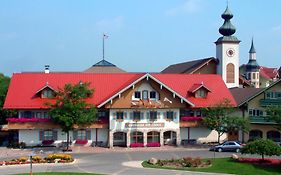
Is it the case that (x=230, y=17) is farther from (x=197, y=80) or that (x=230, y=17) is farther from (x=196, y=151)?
(x=196, y=151)

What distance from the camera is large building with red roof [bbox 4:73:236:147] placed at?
53.2m

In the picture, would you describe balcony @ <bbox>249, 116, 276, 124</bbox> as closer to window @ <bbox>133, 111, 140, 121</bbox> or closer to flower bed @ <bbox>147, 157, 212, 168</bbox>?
window @ <bbox>133, 111, 140, 121</bbox>

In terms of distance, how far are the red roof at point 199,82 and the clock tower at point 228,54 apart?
13941 mm

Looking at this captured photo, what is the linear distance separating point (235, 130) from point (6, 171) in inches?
1004

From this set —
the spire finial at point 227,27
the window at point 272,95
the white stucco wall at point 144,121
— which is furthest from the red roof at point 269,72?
the white stucco wall at point 144,121

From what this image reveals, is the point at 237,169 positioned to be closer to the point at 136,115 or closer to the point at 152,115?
the point at 152,115

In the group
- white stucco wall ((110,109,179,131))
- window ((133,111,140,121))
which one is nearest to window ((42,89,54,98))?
white stucco wall ((110,109,179,131))

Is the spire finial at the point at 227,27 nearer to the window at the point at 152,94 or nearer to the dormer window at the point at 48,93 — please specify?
the window at the point at 152,94

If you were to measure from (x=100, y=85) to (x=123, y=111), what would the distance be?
202 inches

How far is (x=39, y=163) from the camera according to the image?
134 ft

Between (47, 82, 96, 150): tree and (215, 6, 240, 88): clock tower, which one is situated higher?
(215, 6, 240, 88): clock tower

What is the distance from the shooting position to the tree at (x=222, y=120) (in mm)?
52469

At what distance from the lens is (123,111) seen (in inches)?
2128

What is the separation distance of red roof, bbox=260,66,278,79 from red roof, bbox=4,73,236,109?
191 feet
